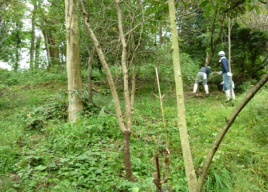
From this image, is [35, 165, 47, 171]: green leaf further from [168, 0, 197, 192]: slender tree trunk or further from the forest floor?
[168, 0, 197, 192]: slender tree trunk

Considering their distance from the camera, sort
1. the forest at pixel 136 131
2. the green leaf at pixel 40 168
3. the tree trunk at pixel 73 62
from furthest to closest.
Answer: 1. the tree trunk at pixel 73 62
2. the green leaf at pixel 40 168
3. the forest at pixel 136 131

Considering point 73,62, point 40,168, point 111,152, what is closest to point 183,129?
point 111,152

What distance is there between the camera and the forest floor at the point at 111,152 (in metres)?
2.55

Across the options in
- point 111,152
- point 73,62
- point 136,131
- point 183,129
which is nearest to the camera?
point 183,129

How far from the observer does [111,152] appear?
136 inches

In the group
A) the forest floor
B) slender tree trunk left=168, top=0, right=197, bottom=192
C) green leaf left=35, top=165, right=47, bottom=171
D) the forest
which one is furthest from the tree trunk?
slender tree trunk left=168, top=0, right=197, bottom=192

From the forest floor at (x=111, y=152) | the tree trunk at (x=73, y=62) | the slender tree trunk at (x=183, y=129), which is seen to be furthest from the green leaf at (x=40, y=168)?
the slender tree trunk at (x=183, y=129)

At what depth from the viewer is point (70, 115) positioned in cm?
543

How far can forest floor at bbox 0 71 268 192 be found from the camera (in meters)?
2.55

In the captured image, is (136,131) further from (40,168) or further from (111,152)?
(40,168)

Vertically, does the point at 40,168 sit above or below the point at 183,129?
below

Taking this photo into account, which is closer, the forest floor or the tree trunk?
the forest floor

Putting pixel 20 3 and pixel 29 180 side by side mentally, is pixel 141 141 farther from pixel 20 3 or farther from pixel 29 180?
pixel 20 3

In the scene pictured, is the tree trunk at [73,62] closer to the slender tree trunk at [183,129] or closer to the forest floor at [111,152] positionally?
the forest floor at [111,152]
